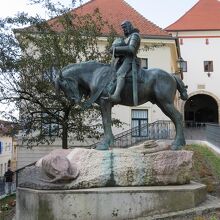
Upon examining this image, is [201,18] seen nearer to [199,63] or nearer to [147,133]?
[199,63]

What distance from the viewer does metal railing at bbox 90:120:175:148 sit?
88.9ft

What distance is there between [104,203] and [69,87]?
2301 millimetres

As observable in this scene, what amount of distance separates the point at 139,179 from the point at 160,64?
82.3 ft

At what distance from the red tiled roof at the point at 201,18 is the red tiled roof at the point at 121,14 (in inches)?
561

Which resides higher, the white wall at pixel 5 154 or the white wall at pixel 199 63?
the white wall at pixel 199 63

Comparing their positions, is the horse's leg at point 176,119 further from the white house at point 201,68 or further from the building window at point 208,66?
the building window at point 208,66

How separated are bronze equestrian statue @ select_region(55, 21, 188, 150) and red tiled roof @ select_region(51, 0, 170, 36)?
80.0 ft

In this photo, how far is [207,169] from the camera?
1419 cm

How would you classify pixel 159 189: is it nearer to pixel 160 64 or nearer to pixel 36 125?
pixel 36 125

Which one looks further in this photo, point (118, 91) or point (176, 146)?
point (176, 146)

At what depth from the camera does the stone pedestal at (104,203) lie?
22.6 ft

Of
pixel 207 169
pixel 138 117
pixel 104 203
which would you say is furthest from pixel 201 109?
pixel 104 203

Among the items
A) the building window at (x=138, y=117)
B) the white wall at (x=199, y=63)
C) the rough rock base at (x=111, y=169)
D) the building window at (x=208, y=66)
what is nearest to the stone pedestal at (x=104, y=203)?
the rough rock base at (x=111, y=169)

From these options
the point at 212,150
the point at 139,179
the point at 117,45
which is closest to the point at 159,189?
the point at 139,179
